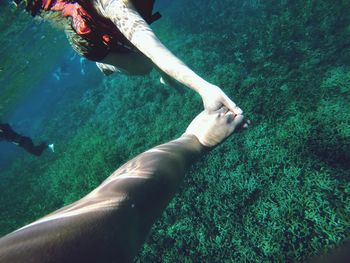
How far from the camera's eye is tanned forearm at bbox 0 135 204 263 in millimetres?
1162

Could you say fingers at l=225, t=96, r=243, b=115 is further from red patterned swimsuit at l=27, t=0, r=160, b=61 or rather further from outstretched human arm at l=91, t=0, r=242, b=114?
red patterned swimsuit at l=27, t=0, r=160, b=61

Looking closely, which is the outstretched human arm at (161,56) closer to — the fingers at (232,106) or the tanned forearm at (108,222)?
the fingers at (232,106)

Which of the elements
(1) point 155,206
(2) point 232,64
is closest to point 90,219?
(1) point 155,206

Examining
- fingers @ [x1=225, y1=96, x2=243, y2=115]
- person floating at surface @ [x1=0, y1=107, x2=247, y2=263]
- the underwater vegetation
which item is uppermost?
person floating at surface @ [x1=0, y1=107, x2=247, y2=263]

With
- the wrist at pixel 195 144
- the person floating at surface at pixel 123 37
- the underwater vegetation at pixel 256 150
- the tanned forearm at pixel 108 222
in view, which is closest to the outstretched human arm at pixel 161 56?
the person floating at surface at pixel 123 37

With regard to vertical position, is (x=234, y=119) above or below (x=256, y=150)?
above

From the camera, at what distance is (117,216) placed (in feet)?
5.01

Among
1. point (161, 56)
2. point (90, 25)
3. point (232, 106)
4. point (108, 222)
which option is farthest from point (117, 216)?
point (90, 25)

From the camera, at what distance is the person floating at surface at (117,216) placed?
3.85 feet

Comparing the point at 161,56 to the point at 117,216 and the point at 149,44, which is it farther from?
the point at 117,216

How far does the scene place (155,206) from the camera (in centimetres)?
192

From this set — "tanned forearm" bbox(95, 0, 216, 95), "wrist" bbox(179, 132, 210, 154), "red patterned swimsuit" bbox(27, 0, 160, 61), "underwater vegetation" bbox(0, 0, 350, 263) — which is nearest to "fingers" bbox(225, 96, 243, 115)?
"tanned forearm" bbox(95, 0, 216, 95)

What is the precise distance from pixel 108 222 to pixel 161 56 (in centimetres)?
158

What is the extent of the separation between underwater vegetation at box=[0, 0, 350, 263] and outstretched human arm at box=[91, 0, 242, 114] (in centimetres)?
141
